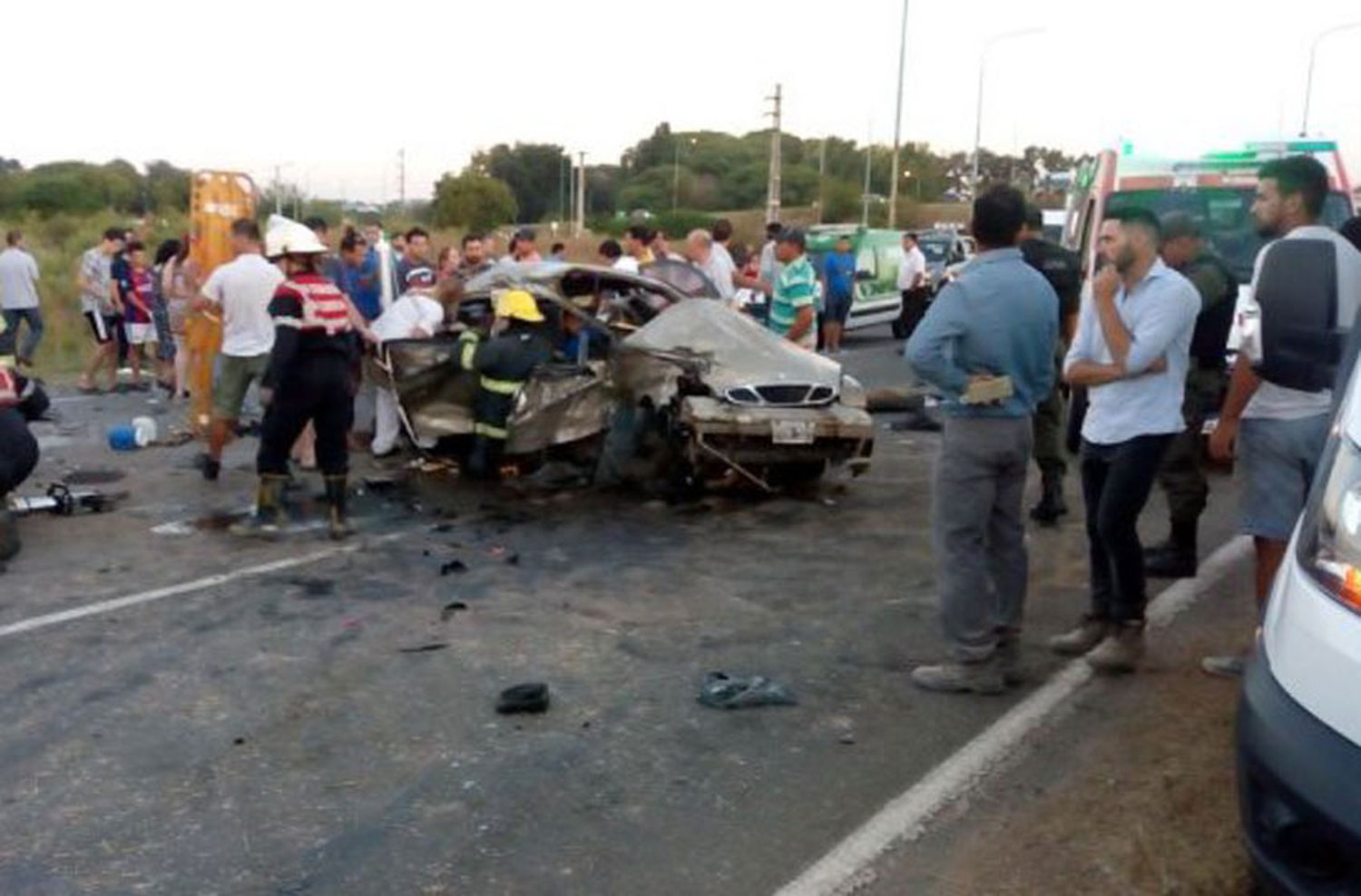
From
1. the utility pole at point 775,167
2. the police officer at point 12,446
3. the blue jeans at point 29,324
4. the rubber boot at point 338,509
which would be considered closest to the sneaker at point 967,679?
the rubber boot at point 338,509

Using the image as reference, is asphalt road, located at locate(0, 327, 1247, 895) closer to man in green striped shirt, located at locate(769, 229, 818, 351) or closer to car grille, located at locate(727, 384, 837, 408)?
car grille, located at locate(727, 384, 837, 408)

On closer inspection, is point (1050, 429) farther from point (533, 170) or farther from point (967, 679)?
point (533, 170)

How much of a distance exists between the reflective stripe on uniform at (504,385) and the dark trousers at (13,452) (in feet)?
9.05

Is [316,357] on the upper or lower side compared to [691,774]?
upper

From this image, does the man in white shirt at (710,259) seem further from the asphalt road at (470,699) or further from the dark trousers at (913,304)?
the dark trousers at (913,304)

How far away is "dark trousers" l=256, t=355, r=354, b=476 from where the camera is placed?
764 centimetres

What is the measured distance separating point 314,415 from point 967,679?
14.5ft

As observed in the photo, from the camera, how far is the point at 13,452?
746cm

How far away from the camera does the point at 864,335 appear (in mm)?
23750

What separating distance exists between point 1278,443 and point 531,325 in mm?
5216

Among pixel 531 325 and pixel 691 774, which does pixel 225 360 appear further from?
pixel 691 774

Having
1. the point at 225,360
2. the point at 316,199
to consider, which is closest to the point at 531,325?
the point at 225,360

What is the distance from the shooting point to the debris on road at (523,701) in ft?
15.8

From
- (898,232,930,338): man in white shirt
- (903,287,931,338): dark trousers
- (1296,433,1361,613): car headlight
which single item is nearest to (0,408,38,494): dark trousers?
(1296,433,1361,613): car headlight
